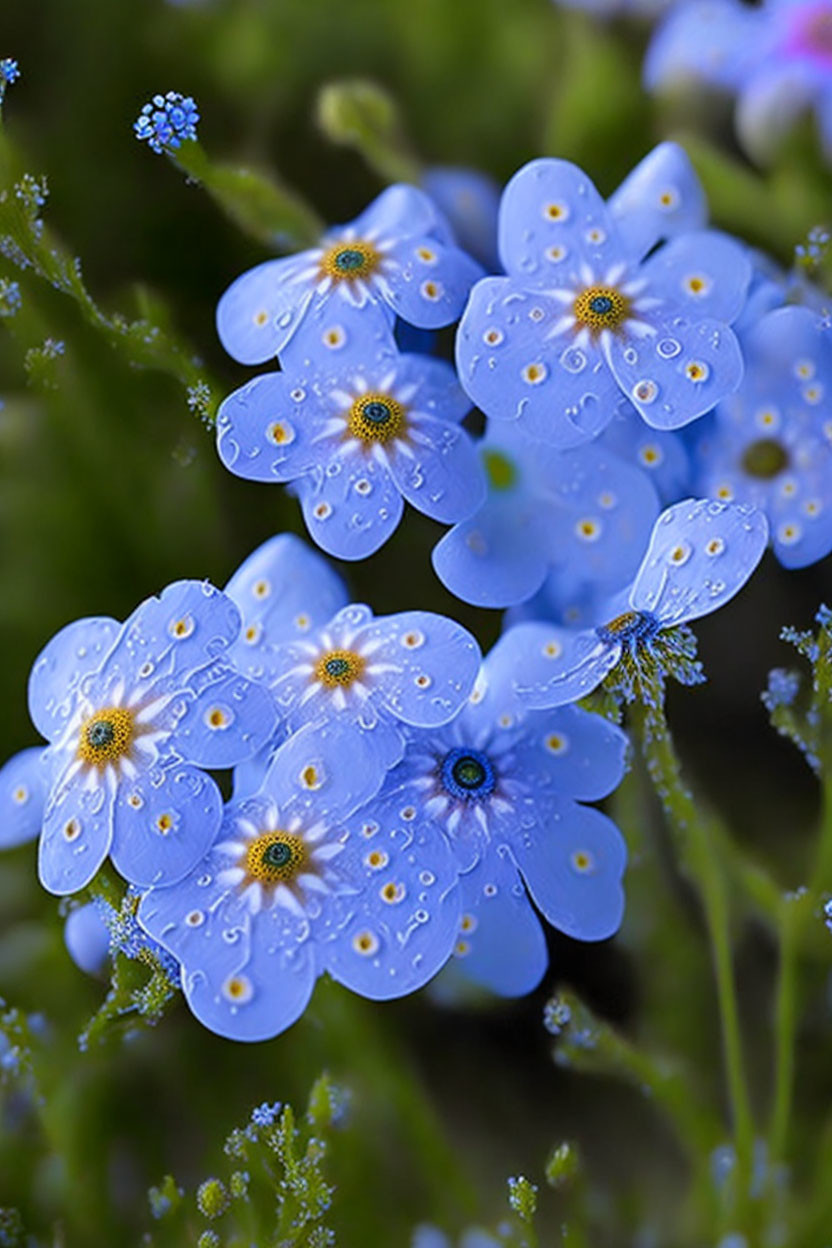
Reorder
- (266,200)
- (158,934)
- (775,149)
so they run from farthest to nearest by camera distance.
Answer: (775,149)
(266,200)
(158,934)

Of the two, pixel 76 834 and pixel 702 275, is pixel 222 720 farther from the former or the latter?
pixel 702 275

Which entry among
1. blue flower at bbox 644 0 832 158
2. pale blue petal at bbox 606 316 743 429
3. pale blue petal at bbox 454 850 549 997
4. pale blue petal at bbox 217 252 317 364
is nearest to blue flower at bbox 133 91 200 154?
pale blue petal at bbox 217 252 317 364

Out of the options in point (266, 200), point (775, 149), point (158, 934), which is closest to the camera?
point (158, 934)

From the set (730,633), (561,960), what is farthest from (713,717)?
(561,960)

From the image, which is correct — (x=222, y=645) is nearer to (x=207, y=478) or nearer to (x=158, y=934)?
(x=158, y=934)

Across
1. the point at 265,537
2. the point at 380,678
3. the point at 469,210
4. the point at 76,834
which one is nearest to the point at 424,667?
the point at 380,678

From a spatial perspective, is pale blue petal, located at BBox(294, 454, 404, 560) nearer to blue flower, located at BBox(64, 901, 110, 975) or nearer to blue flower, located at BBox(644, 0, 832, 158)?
blue flower, located at BBox(64, 901, 110, 975)
